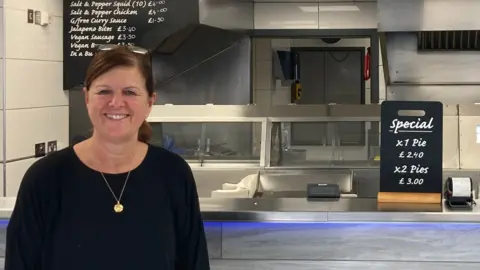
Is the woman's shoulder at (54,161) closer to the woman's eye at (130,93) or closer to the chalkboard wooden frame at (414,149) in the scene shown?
the woman's eye at (130,93)

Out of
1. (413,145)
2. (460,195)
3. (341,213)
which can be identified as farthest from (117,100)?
(460,195)

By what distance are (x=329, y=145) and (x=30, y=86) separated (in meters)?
2.09

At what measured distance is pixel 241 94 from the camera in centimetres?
565

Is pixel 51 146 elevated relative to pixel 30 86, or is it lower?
lower

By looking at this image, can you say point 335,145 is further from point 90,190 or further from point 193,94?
point 90,190

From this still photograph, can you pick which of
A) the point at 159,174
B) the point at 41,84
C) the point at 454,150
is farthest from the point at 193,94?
the point at 159,174

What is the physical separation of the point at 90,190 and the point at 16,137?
3.07 meters

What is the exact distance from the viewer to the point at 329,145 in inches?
194

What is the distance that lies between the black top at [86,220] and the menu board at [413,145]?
1.05 m

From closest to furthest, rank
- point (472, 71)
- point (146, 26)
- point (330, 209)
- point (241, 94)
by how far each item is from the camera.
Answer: point (330, 209) → point (472, 71) → point (146, 26) → point (241, 94)

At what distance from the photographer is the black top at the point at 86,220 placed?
159 cm

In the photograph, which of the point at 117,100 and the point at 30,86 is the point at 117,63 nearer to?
the point at 117,100

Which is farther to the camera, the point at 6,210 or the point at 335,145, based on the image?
the point at 335,145

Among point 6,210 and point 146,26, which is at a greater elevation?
point 146,26
